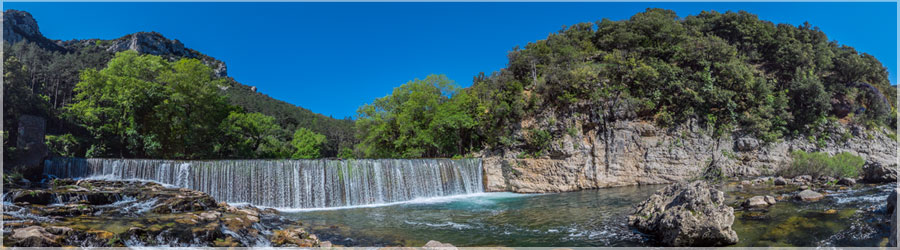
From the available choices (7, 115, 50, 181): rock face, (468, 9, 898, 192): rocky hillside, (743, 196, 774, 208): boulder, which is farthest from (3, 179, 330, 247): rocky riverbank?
(468, 9, 898, 192): rocky hillside

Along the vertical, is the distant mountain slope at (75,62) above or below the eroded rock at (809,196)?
above

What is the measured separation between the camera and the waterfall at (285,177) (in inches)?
615

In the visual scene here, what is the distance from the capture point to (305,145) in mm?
44156

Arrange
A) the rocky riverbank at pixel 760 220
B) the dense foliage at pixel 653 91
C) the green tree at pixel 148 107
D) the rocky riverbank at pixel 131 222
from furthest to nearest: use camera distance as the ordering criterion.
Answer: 1. the dense foliage at pixel 653 91
2. the green tree at pixel 148 107
3. the rocky riverbank at pixel 760 220
4. the rocky riverbank at pixel 131 222

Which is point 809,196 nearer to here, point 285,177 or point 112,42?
point 285,177

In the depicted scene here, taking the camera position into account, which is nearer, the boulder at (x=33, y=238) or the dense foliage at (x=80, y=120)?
the boulder at (x=33, y=238)

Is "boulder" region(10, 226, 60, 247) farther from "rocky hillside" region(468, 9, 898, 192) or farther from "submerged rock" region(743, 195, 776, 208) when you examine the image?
"rocky hillside" region(468, 9, 898, 192)

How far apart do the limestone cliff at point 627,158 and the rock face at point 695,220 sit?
1341 cm

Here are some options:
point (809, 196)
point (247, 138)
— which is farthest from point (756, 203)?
point (247, 138)

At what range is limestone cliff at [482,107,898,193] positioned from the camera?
22453 mm

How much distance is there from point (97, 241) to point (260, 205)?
9.46 meters

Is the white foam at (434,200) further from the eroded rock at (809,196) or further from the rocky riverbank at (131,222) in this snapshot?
the eroded rock at (809,196)

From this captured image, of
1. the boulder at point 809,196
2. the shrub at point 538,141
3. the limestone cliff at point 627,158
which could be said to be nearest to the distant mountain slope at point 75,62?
the limestone cliff at point 627,158

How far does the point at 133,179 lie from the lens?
15.4 metres
